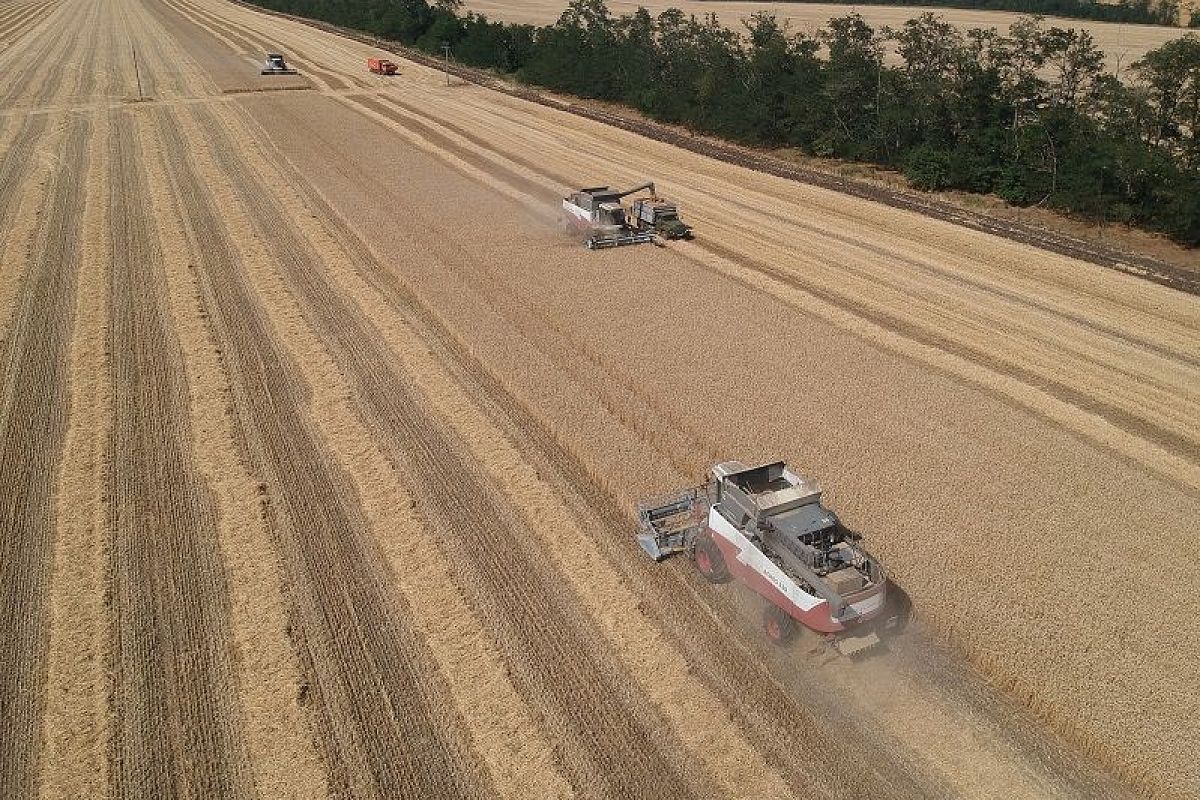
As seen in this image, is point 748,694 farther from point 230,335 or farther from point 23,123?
point 23,123

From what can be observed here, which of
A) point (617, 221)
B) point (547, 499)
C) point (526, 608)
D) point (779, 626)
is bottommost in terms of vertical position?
point (526, 608)

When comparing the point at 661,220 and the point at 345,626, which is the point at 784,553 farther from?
the point at 661,220

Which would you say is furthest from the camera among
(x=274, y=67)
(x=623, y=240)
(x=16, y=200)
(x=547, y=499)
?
(x=274, y=67)

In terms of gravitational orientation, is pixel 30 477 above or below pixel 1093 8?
below

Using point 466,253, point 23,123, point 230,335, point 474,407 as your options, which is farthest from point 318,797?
point 23,123

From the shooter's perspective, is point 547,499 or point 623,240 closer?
point 547,499

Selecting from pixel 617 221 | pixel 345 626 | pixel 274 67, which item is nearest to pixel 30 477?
pixel 345 626

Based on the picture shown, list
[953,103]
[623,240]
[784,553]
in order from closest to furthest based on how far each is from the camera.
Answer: [784,553], [623,240], [953,103]
